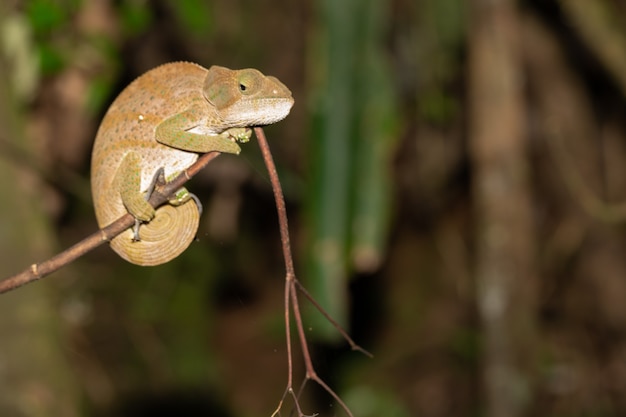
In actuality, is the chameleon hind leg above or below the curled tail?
above

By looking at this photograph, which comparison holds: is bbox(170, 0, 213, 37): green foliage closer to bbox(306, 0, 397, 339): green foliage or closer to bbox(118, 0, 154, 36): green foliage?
bbox(118, 0, 154, 36): green foliage

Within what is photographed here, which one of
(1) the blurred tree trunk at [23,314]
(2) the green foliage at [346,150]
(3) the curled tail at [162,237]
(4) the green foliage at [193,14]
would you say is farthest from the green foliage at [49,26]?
(3) the curled tail at [162,237]

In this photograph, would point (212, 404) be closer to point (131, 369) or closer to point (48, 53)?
point (131, 369)

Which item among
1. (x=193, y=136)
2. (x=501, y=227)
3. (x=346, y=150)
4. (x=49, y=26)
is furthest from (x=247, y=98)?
(x=501, y=227)

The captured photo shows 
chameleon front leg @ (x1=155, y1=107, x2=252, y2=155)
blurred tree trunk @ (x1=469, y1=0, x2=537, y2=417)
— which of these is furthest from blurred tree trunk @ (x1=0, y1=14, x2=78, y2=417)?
blurred tree trunk @ (x1=469, y1=0, x2=537, y2=417)

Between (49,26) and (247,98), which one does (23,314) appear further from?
(247,98)

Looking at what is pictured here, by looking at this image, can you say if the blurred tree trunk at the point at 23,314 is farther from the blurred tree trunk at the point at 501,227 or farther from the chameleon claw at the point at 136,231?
the blurred tree trunk at the point at 501,227

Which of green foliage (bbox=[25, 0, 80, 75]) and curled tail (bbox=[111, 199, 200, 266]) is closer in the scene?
curled tail (bbox=[111, 199, 200, 266])
